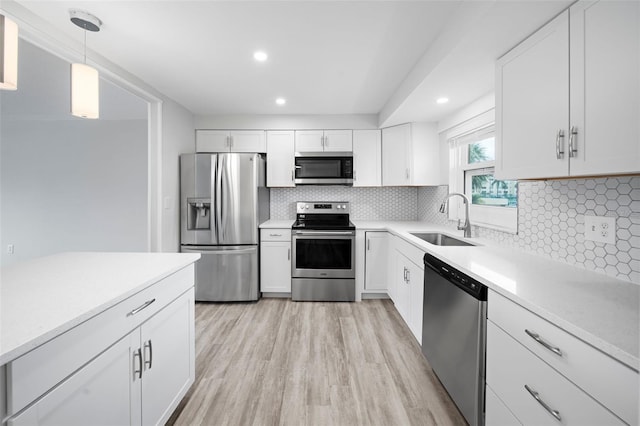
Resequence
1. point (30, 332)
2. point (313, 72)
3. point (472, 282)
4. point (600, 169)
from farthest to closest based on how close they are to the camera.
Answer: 1. point (313, 72)
2. point (472, 282)
3. point (600, 169)
4. point (30, 332)

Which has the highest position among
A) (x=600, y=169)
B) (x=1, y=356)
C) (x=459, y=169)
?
(x=459, y=169)

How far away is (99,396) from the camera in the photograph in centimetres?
98

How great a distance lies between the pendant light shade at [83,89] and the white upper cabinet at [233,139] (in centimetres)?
218

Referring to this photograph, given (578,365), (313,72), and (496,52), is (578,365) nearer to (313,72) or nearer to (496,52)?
(496,52)

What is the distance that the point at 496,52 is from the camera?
1.59 metres

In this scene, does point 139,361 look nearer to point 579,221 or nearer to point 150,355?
point 150,355

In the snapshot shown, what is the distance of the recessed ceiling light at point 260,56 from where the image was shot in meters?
2.11

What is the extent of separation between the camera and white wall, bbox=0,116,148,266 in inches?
172

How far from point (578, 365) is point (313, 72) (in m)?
2.49

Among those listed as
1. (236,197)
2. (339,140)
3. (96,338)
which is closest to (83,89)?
(96,338)

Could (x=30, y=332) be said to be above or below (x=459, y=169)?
below

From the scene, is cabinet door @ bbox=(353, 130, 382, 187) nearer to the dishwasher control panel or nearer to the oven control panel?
the oven control panel

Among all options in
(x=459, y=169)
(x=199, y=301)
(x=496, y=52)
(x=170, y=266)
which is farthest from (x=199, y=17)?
(x=199, y=301)

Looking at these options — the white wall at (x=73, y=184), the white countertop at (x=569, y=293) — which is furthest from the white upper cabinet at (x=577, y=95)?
the white wall at (x=73, y=184)
